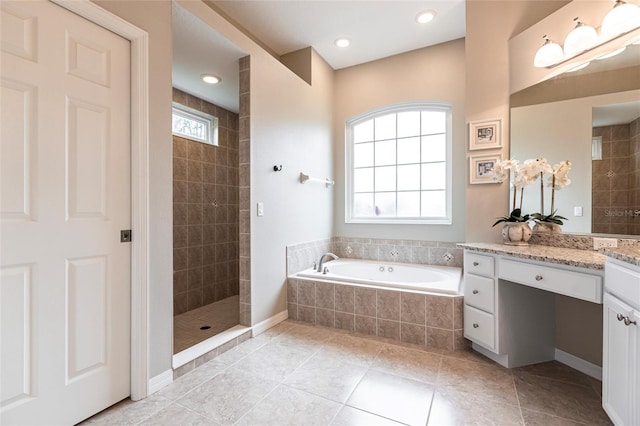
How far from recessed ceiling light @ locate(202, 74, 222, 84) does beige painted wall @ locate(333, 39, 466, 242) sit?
1521mm

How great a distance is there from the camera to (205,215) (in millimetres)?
3480

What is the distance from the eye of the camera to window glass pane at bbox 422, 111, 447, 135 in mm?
3254

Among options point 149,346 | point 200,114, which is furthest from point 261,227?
point 200,114

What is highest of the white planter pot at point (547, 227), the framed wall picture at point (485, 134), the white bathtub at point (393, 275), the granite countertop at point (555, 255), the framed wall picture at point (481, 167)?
the framed wall picture at point (485, 134)

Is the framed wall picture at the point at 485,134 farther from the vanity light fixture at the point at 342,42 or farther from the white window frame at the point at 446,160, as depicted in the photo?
the vanity light fixture at the point at 342,42

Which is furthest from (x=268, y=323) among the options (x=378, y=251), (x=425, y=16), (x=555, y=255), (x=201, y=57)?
(x=425, y=16)

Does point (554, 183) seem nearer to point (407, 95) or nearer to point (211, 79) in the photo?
point (407, 95)

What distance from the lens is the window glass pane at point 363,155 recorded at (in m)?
3.68

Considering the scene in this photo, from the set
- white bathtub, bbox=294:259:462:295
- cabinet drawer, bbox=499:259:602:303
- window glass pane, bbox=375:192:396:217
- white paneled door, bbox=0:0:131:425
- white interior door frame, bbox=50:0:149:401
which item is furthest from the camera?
window glass pane, bbox=375:192:396:217

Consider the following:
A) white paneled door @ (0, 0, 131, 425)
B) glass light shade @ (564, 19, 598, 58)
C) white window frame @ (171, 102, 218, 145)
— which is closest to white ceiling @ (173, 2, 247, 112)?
white window frame @ (171, 102, 218, 145)

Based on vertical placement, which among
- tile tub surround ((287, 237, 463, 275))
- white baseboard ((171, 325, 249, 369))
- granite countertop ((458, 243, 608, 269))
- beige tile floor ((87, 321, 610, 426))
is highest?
granite countertop ((458, 243, 608, 269))

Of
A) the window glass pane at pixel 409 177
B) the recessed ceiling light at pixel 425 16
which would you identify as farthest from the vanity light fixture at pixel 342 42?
the window glass pane at pixel 409 177

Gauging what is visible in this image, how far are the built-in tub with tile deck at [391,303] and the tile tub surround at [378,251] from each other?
4.0 inches

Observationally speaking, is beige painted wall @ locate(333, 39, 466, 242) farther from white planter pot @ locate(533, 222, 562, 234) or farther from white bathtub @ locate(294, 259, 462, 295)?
white planter pot @ locate(533, 222, 562, 234)
